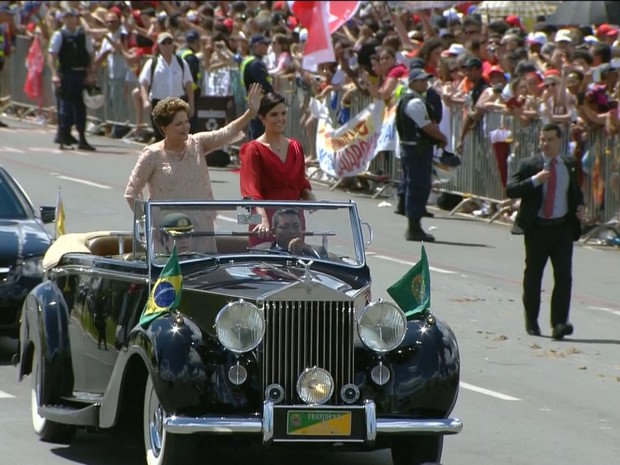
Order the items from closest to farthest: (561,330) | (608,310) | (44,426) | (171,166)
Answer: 1. (44,426)
2. (171,166)
3. (561,330)
4. (608,310)

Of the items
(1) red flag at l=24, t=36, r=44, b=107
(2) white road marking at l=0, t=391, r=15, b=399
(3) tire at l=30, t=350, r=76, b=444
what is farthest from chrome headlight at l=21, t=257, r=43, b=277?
(1) red flag at l=24, t=36, r=44, b=107

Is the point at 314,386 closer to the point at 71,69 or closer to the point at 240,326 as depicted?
the point at 240,326

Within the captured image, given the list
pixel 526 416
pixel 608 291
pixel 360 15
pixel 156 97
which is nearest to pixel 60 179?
pixel 156 97

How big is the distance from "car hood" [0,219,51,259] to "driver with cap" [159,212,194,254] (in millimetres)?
3427

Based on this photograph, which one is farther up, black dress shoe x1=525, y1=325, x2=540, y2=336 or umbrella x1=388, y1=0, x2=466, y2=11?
umbrella x1=388, y1=0, x2=466, y2=11

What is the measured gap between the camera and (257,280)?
8148 millimetres

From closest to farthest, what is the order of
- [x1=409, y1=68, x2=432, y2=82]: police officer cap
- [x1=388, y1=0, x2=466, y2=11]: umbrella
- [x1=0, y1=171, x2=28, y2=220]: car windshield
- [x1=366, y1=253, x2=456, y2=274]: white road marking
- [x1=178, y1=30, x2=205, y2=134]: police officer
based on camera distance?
[x1=0, y1=171, x2=28, y2=220]: car windshield, [x1=366, y1=253, x2=456, y2=274]: white road marking, [x1=409, y1=68, x2=432, y2=82]: police officer cap, [x1=178, y1=30, x2=205, y2=134]: police officer, [x1=388, y1=0, x2=466, y2=11]: umbrella

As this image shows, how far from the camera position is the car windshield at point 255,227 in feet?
28.4

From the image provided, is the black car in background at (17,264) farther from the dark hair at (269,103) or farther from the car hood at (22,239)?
the dark hair at (269,103)

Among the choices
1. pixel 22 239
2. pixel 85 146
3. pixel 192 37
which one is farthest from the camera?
pixel 85 146

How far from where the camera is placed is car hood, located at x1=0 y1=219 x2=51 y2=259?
11805 mm

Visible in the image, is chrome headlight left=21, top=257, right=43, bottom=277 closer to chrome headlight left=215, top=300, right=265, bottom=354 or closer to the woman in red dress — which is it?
the woman in red dress

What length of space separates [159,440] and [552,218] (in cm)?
612

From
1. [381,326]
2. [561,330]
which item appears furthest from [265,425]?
[561,330]
